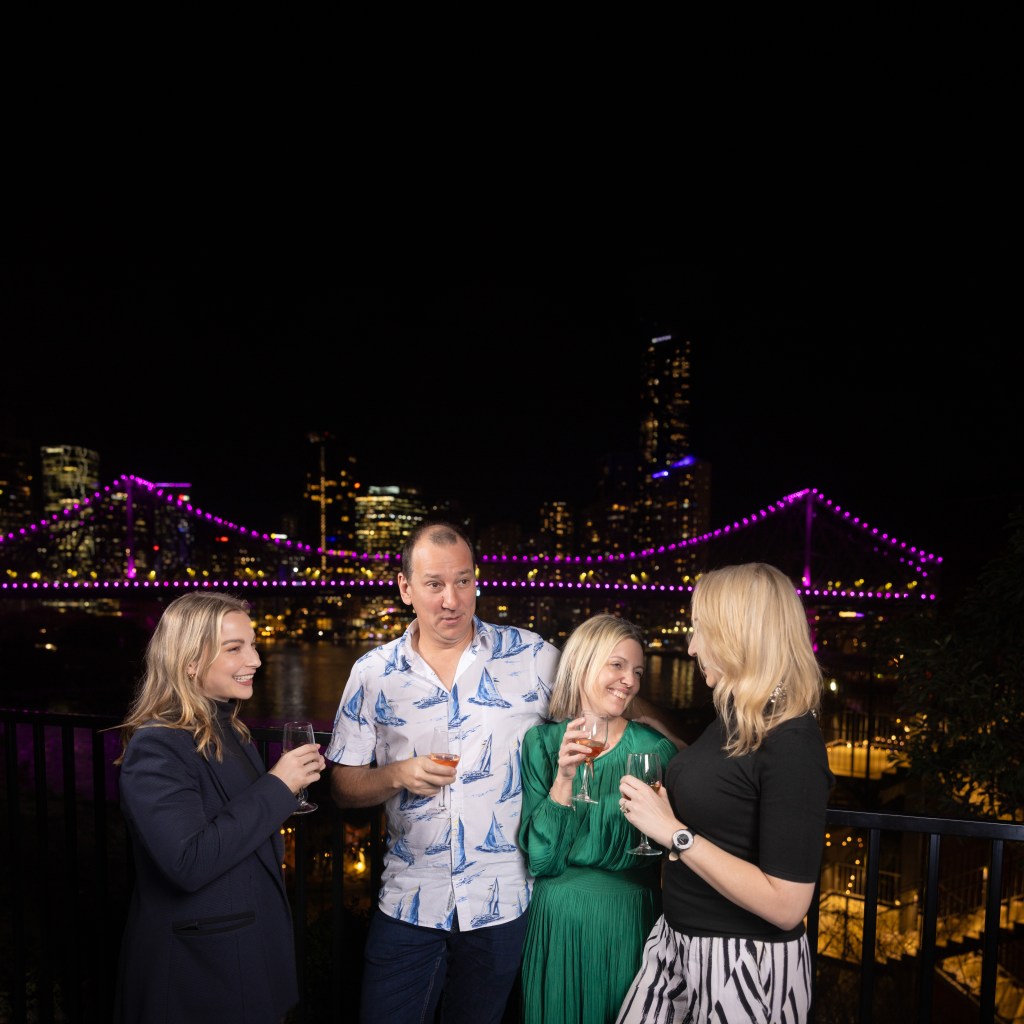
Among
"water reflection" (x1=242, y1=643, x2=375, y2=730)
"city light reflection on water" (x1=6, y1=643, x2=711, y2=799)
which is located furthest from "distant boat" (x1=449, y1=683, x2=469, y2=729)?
"water reflection" (x1=242, y1=643, x2=375, y2=730)

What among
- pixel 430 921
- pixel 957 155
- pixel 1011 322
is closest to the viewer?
pixel 430 921

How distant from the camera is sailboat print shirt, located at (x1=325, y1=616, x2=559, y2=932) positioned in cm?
181

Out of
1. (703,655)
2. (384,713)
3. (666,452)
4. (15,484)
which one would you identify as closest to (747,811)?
(703,655)

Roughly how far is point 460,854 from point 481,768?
215mm

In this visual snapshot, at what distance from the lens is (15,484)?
6462 cm

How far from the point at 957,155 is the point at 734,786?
10.5 meters

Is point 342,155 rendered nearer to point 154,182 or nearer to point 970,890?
point 154,182

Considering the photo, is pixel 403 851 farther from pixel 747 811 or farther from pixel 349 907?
pixel 349 907

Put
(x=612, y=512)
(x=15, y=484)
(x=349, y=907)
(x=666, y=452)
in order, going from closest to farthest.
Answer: (x=349, y=907) < (x=15, y=484) < (x=612, y=512) < (x=666, y=452)

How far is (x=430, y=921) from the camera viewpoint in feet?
5.90

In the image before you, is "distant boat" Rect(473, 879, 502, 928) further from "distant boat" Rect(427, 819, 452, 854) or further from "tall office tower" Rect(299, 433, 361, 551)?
"tall office tower" Rect(299, 433, 361, 551)

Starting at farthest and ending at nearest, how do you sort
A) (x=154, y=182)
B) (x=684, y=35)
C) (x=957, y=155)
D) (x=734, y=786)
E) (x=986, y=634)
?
(x=154, y=182), (x=957, y=155), (x=684, y=35), (x=986, y=634), (x=734, y=786)

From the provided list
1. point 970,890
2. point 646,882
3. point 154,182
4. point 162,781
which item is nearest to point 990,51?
point 646,882

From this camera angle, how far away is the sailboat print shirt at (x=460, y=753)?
1809 mm
